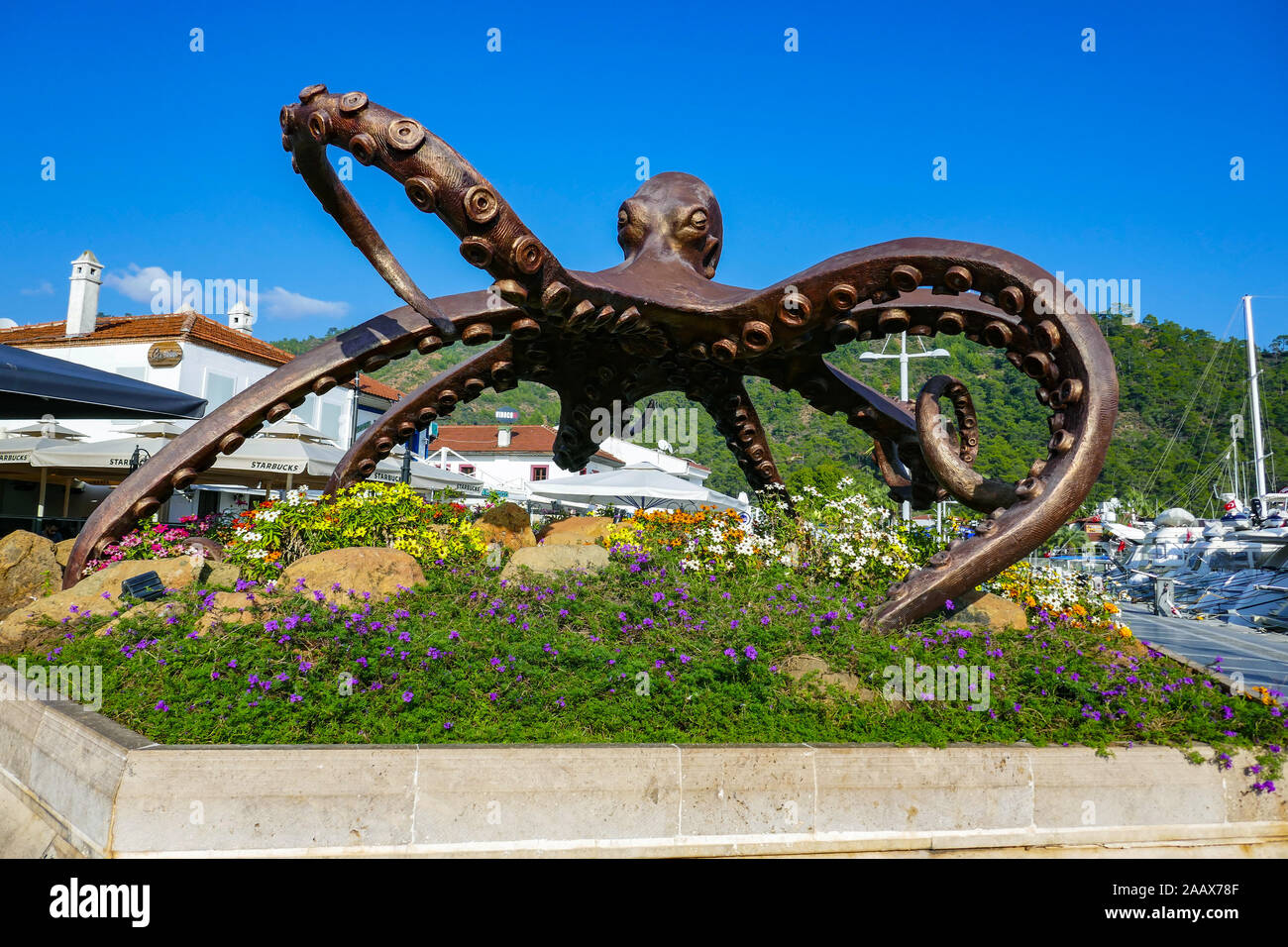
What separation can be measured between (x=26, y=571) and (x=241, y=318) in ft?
92.2

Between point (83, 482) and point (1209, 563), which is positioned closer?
point (1209, 563)

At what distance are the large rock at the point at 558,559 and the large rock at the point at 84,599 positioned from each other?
2464mm

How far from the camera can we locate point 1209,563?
17.5 meters

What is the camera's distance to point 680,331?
6.45 m

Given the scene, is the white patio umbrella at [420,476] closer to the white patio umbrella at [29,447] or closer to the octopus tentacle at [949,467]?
the white patio umbrella at [29,447]

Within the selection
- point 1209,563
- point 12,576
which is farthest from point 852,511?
point 1209,563

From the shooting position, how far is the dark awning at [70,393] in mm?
6707

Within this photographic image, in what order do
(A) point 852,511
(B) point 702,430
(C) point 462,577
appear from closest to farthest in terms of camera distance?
(C) point 462,577 → (A) point 852,511 → (B) point 702,430

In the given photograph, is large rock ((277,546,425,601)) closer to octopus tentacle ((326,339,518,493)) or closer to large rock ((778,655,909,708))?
octopus tentacle ((326,339,518,493))

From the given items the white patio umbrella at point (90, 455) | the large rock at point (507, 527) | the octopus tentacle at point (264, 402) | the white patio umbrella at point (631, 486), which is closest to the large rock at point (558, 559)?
the large rock at point (507, 527)

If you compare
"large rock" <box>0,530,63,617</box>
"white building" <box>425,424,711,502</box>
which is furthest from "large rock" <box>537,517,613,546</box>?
"white building" <box>425,424,711,502</box>

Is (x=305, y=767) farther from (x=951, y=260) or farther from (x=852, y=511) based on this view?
(x=852, y=511)

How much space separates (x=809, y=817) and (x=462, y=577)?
12.5 ft

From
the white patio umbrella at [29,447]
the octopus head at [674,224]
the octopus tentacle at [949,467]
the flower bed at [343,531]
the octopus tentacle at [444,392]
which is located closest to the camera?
the octopus tentacle at [949,467]
